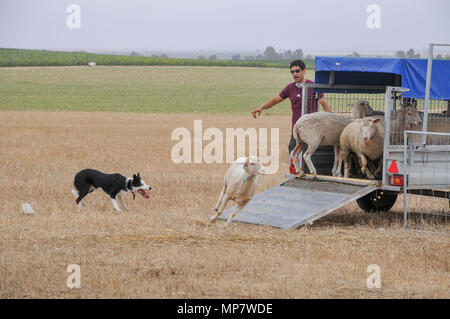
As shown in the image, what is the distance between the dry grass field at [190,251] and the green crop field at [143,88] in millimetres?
34602

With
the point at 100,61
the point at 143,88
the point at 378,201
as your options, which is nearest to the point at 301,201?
the point at 378,201

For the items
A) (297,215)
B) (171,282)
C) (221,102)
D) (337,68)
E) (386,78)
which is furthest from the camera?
(221,102)

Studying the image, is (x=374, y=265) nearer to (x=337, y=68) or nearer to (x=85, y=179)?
(x=337, y=68)

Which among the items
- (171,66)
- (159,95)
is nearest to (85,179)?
(159,95)

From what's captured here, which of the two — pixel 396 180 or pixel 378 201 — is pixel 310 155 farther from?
pixel 378 201

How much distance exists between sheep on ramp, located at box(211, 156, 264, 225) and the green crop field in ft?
120

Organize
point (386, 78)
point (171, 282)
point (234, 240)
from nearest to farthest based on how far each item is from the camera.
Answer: point (171, 282) < point (234, 240) < point (386, 78)

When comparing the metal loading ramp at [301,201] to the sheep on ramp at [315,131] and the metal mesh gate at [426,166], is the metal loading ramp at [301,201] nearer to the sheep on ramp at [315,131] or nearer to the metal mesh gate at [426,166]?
the sheep on ramp at [315,131]

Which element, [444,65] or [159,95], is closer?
[444,65]

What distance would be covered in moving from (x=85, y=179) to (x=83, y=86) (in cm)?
5304

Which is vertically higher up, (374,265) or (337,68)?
(337,68)

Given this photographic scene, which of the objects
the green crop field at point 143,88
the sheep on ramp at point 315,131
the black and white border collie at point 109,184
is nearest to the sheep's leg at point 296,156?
the sheep on ramp at point 315,131

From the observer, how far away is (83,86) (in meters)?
62.7

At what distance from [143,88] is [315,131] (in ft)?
172
